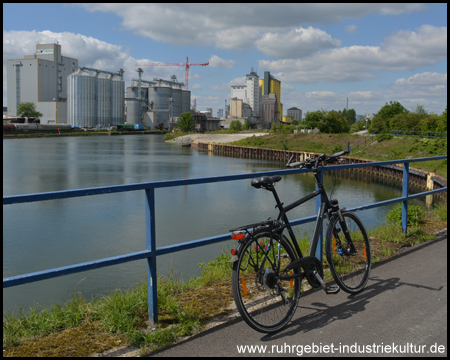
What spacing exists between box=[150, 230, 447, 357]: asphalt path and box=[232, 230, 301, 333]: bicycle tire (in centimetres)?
13

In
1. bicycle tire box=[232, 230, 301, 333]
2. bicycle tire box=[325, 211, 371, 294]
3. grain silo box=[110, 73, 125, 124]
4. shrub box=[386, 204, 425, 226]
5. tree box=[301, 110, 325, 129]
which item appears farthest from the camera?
grain silo box=[110, 73, 125, 124]

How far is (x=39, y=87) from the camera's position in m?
168

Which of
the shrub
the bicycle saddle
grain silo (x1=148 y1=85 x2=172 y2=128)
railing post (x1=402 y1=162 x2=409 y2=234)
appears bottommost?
the shrub

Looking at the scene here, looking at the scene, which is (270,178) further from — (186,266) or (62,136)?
(62,136)

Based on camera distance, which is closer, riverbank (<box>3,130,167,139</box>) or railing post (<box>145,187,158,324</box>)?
railing post (<box>145,187,158,324</box>)

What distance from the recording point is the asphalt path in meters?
3.60

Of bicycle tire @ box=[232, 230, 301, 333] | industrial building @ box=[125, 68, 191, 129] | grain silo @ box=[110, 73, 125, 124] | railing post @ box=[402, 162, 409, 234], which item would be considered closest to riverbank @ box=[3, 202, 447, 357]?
bicycle tire @ box=[232, 230, 301, 333]

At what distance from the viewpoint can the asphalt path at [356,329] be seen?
11.8 feet

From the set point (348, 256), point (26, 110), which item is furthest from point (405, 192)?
point (26, 110)

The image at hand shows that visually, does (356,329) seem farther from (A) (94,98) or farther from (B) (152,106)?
(B) (152,106)

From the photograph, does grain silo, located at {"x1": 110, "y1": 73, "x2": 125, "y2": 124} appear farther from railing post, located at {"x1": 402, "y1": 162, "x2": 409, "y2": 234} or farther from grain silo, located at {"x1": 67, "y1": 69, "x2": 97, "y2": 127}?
railing post, located at {"x1": 402, "y1": 162, "x2": 409, "y2": 234}

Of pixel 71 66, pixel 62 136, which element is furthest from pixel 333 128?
pixel 71 66

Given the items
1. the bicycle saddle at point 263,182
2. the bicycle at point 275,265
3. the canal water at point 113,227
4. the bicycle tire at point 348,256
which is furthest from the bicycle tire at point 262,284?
the canal water at point 113,227

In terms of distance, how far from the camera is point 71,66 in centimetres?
18738
